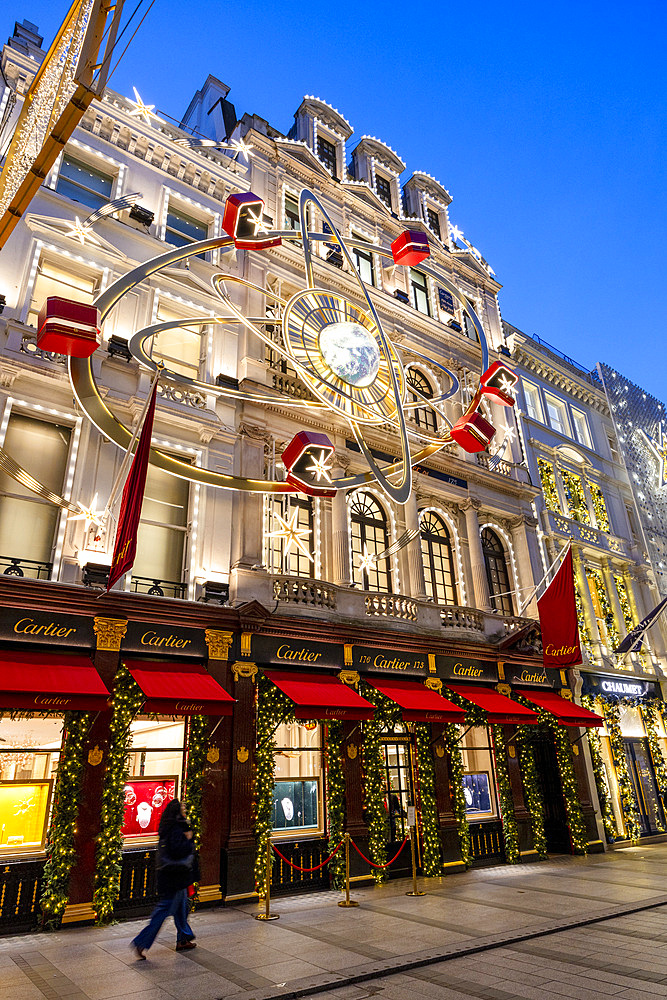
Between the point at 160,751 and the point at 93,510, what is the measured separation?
5.05m

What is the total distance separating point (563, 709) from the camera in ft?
59.3

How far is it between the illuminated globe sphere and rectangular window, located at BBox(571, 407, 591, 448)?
1683 centimetres

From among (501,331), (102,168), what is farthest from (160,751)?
(501,331)

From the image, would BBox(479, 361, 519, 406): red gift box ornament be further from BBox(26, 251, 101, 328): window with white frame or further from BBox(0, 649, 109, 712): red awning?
BBox(0, 649, 109, 712): red awning

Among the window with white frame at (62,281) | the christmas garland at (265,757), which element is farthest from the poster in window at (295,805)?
the window with white frame at (62,281)

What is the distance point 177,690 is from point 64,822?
107 inches

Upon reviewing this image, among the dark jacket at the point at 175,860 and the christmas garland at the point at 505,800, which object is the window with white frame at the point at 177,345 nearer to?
the dark jacket at the point at 175,860

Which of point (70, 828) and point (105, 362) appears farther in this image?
point (105, 362)

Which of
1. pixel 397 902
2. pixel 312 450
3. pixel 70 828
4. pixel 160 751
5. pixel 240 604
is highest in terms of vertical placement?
pixel 312 450

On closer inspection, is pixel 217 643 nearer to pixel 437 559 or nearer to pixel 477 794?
pixel 437 559

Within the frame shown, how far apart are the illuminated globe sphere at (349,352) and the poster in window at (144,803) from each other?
9741 millimetres

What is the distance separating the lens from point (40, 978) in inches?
286

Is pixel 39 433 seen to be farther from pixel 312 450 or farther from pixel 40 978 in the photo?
pixel 40 978

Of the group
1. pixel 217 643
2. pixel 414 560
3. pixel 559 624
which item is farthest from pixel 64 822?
pixel 559 624
